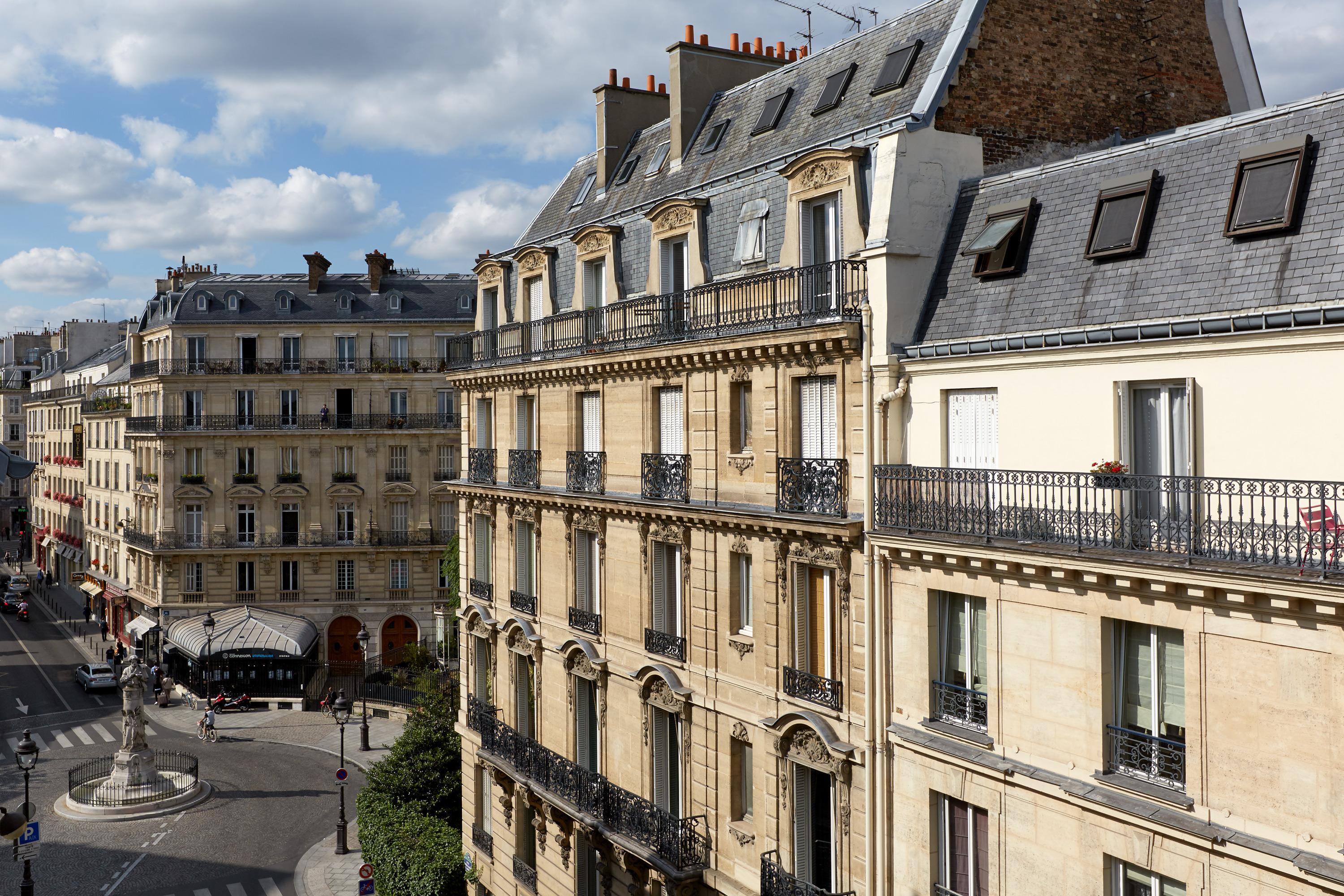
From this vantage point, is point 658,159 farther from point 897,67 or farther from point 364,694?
point 364,694

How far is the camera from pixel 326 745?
4553cm

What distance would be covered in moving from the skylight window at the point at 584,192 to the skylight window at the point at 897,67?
9.81 meters

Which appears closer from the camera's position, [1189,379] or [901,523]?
[1189,379]

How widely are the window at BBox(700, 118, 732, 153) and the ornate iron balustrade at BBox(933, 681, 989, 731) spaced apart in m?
12.2

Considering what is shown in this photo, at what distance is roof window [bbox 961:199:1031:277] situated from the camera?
15.5 m

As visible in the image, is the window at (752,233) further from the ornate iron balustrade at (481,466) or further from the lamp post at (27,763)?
the lamp post at (27,763)

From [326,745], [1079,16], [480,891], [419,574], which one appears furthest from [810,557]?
[419,574]

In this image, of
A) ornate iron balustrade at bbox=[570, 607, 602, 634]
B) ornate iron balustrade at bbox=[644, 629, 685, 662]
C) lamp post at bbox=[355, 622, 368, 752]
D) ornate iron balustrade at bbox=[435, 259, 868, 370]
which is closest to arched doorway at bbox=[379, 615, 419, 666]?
lamp post at bbox=[355, 622, 368, 752]

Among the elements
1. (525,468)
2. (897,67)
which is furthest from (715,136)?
(525,468)

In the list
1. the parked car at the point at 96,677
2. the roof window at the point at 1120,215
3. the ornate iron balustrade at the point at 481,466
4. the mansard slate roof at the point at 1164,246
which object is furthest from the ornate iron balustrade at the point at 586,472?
the parked car at the point at 96,677

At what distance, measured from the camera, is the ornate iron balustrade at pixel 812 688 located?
1709 cm

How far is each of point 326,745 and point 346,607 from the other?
11.7m

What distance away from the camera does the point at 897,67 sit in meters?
18.7

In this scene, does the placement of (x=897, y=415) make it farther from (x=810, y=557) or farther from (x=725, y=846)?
(x=725, y=846)
